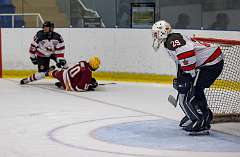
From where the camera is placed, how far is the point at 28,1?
11805 mm

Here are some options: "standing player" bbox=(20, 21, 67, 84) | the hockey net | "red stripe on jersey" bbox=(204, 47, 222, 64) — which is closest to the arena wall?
"standing player" bbox=(20, 21, 67, 84)

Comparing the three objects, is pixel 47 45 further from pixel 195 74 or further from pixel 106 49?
pixel 195 74

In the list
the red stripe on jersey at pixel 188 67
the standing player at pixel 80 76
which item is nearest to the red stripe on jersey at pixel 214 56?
the red stripe on jersey at pixel 188 67

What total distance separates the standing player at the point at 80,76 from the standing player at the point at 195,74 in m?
3.32

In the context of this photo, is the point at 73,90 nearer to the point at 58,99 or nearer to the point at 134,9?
the point at 58,99

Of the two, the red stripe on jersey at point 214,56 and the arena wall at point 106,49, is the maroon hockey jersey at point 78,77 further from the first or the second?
the red stripe on jersey at point 214,56

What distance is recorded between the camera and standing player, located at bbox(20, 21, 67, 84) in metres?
9.49

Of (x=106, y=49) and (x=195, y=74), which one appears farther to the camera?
(x=106, y=49)

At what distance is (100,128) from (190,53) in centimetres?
121

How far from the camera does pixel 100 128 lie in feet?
19.7

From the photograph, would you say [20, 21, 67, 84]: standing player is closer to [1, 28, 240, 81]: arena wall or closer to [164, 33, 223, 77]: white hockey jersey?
[1, 28, 240, 81]: arena wall

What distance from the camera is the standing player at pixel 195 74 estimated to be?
5.46 m

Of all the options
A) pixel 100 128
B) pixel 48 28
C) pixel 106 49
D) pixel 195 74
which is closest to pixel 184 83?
pixel 195 74

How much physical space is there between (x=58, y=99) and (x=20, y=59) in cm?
295
